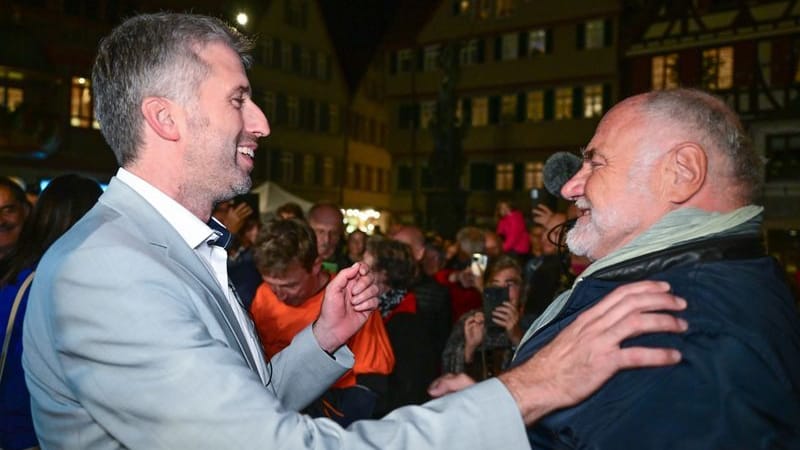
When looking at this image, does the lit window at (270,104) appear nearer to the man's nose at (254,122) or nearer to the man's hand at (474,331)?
the man's hand at (474,331)

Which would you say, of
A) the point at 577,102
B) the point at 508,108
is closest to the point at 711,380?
the point at 577,102

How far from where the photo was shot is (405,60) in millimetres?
41125

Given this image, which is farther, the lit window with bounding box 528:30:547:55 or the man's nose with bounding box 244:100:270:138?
the lit window with bounding box 528:30:547:55

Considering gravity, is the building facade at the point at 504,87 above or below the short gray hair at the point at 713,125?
above

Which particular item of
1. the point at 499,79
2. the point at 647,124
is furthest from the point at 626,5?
the point at 647,124

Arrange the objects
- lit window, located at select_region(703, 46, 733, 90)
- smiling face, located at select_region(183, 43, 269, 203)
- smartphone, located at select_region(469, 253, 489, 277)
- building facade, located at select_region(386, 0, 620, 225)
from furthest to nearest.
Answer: building facade, located at select_region(386, 0, 620, 225) → lit window, located at select_region(703, 46, 733, 90) → smartphone, located at select_region(469, 253, 489, 277) → smiling face, located at select_region(183, 43, 269, 203)

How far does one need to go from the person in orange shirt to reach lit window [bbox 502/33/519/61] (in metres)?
33.5

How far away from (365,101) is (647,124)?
137 ft

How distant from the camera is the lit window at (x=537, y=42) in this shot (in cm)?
3534

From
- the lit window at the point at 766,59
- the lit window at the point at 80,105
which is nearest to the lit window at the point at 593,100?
the lit window at the point at 766,59

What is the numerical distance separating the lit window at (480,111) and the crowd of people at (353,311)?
3622 centimetres

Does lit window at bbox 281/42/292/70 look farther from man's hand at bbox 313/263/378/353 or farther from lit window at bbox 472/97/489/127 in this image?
man's hand at bbox 313/263/378/353

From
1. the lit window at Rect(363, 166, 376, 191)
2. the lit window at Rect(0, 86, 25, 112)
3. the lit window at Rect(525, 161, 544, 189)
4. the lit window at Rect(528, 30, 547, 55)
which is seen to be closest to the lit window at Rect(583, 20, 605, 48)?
the lit window at Rect(528, 30, 547, 55)

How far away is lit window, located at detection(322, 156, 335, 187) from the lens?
40.3 meters
